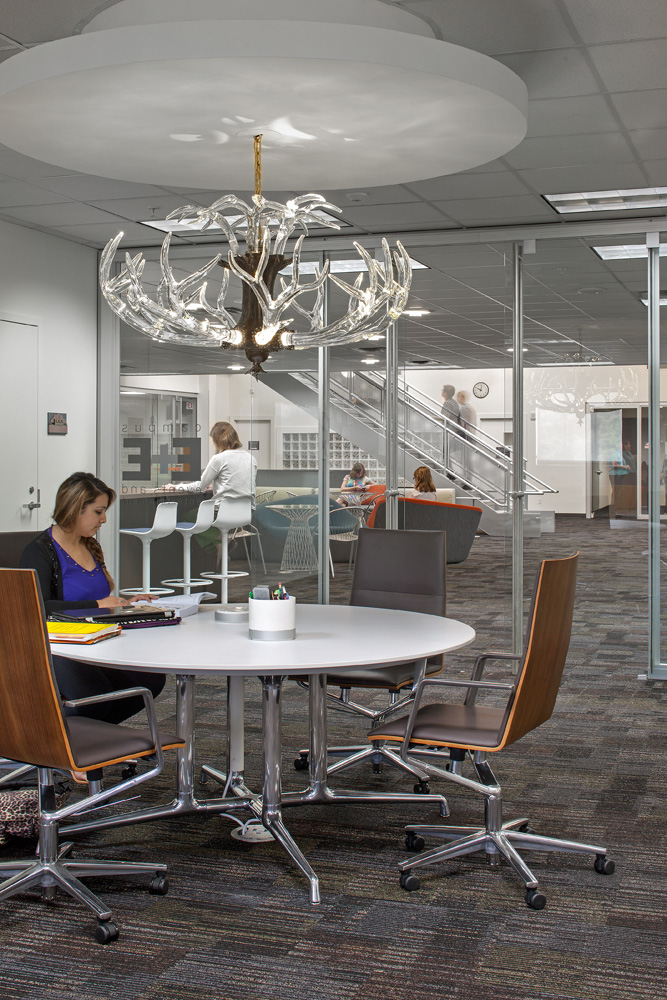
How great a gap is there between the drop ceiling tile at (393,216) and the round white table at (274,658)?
3.14 m

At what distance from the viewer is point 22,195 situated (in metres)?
6.35

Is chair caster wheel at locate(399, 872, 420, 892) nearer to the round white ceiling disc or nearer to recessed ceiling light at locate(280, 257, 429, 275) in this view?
the round white ceiling disc

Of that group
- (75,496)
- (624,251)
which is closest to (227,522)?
(624,251)

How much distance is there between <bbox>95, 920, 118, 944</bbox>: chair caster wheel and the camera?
2.94 metres

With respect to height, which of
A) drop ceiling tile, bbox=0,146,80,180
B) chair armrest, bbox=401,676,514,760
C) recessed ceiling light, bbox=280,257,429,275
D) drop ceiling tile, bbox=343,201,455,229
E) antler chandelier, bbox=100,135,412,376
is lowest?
chair armrest, bbox=401,676,514,760

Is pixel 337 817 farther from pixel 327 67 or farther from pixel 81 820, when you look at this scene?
pixel 327 67

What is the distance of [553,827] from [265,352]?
7.33 feet

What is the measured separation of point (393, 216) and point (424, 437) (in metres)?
1.61

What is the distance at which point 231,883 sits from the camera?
338cm

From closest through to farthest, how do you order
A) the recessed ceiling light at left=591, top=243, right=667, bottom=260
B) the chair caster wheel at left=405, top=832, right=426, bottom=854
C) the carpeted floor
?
the carpeted floor → the chair caster wheel at left=405, top=832, right=426, bottom=854 → the recessed ceiling light at left=591, top=243, right=667, bottom=260

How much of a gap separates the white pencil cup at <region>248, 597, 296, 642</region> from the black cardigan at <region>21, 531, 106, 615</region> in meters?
0.81

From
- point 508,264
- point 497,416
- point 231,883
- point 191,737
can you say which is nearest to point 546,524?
point 497,416

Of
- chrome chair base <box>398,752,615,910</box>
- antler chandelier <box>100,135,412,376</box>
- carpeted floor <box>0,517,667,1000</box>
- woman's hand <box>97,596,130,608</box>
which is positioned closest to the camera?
carpeted floor <box>0,517,667,1000</box>

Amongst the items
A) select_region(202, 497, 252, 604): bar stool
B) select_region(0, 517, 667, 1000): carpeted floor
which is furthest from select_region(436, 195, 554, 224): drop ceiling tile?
select_region(0, 517, 667, 1000): carpeted floor
